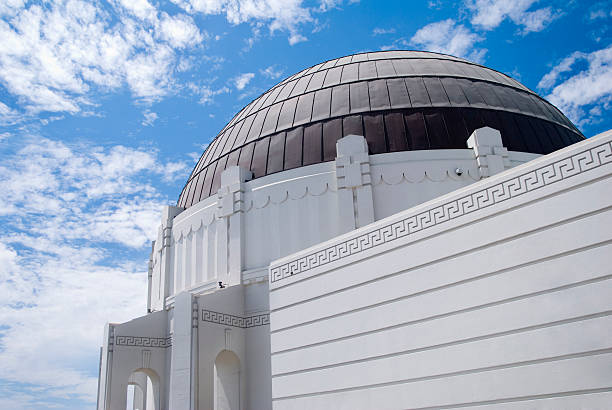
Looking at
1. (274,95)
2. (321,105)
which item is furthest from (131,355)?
(274,95)

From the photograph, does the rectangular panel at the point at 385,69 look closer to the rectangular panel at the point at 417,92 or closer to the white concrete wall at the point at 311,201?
the rectangular panel at the point at 417,92

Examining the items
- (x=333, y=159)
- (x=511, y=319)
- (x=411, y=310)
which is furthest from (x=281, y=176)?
(x=511, y=319)

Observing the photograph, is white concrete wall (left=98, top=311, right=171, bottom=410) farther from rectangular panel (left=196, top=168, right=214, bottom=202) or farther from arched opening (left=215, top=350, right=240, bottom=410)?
rectangular panel (left=196, top=168, right=214, bottom=202)

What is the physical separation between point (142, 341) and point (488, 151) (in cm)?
1092

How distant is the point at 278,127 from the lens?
58.0 feet

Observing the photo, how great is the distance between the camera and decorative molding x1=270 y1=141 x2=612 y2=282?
287 inches

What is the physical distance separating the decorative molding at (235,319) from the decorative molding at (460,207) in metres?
3.34

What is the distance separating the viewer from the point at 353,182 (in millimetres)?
14727

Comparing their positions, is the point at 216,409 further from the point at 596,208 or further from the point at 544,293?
the point at 596,208

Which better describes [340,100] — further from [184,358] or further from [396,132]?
[184,358]

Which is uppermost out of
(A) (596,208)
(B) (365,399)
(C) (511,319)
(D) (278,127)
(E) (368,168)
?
(D) (278,127)

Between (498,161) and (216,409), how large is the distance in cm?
961

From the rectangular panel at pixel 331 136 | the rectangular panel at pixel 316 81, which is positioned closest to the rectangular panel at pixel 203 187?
the rectangular panel at pixel 316 81

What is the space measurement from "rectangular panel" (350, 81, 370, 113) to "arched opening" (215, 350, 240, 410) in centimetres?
793
